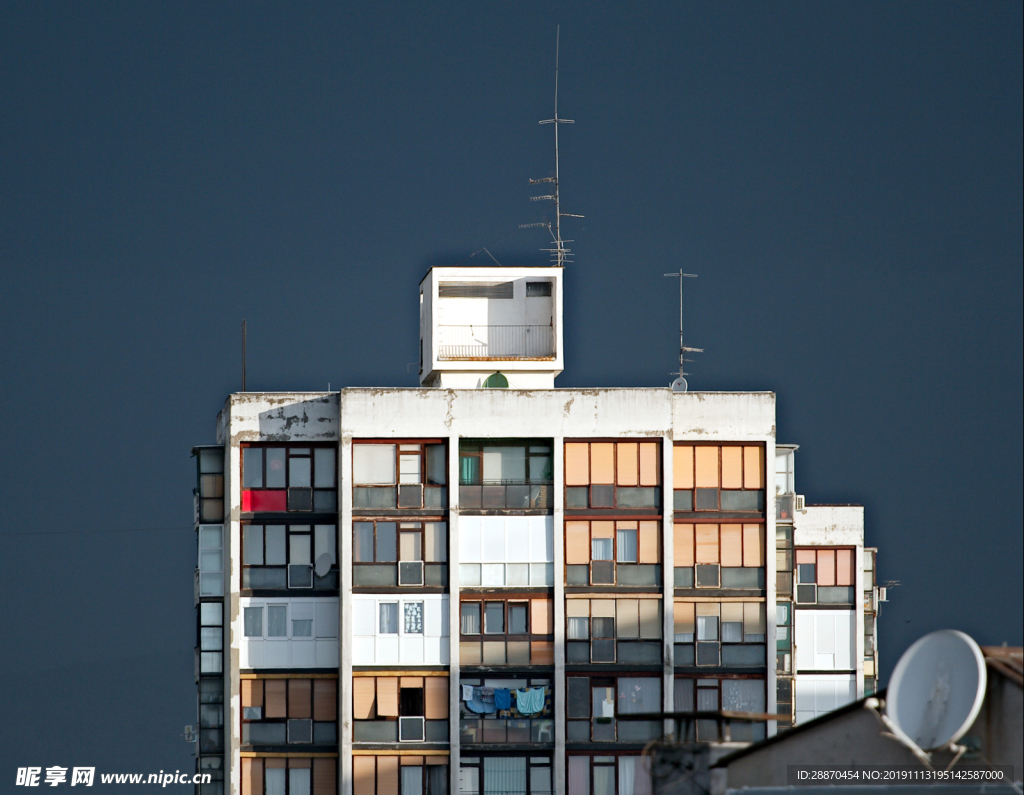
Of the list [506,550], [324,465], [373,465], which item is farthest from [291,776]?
[373,465]

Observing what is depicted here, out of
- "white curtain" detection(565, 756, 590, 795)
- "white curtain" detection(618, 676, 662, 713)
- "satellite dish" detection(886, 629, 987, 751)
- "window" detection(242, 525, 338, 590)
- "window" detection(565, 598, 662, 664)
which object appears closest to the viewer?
"satellite dish" detection(886, 629, 987, 751)

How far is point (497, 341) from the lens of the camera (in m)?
65.6

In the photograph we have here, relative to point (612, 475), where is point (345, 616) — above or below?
below

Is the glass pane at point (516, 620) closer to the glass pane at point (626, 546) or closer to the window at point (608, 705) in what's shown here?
the window at point (608, 705)

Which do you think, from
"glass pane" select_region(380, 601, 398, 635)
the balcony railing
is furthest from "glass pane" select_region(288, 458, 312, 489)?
the balcony railing

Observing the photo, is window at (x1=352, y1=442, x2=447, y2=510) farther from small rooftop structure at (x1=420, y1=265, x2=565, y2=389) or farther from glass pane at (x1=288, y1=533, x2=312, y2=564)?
small rooftop structure at (x1=420, y1=265, x2=565, y2=389)

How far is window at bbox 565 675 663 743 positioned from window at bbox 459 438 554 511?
5525mm

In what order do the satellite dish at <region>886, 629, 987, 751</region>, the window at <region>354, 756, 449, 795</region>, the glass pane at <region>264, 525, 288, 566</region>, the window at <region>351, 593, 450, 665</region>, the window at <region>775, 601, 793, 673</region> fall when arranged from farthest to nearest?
1. the window at <region>775, 601, 793, 673</region>
2. the glass pane at <region>264, 525, 288, 566</region>
3. the window at <region>351, 593, 450, 665</region>
4. the window at <region>354, 756, 449, 795</region>
5. the satellite dish at <region>886, 629, 987, 751</region>

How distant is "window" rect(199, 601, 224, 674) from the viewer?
57.4 m

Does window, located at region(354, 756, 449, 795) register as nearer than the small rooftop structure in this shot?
Yes

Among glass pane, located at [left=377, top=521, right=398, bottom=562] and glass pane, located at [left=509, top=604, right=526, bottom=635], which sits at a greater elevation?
glass pane, located at [left=377, top=521, right=398, bottom=562]

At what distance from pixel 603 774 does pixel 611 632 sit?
416 centimetres

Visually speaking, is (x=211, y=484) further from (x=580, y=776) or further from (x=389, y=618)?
Result: (x=580, y=776)

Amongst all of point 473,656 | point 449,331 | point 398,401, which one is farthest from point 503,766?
point 449,331
